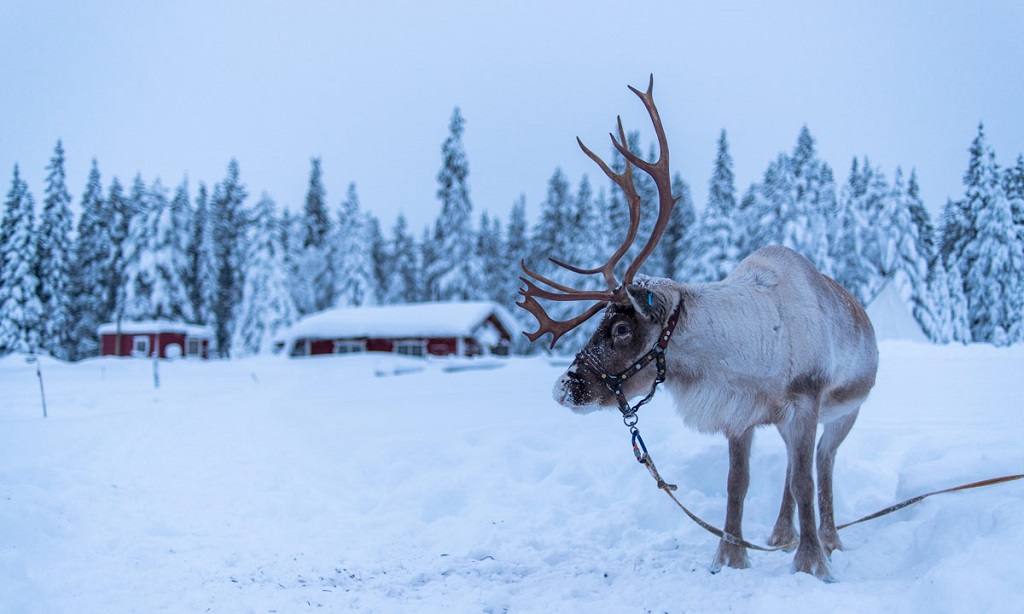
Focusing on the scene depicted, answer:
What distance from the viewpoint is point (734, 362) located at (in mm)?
3711

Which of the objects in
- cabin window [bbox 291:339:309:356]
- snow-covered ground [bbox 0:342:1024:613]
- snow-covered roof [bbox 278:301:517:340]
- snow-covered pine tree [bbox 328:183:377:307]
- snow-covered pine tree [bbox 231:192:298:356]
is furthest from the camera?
snow-covered pine tree [bbox 328:183:377:307]

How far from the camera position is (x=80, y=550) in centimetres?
381

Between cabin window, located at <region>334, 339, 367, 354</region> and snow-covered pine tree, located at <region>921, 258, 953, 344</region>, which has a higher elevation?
snow-covered pine tree, located at <region>921, 258, 953, 344</region>

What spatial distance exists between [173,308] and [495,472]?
35.1 meters

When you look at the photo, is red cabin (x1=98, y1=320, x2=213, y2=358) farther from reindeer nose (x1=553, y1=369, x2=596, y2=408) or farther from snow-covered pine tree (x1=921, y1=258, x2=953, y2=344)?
snow-covered pine tree (x1=921, y1=258, x2=953, y2=344)

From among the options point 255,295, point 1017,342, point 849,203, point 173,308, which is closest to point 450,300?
point 255,295

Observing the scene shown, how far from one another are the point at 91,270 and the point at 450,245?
19016mm

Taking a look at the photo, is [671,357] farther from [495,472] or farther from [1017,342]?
[1017,342]

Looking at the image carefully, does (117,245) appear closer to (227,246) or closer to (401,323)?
(227,246)

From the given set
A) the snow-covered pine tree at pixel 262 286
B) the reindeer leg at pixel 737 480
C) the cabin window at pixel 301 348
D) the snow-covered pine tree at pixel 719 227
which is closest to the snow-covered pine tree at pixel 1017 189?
the reindeer leg at pixel 737 480

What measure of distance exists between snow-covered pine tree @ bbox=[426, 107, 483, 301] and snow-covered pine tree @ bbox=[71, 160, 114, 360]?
57.0 ft

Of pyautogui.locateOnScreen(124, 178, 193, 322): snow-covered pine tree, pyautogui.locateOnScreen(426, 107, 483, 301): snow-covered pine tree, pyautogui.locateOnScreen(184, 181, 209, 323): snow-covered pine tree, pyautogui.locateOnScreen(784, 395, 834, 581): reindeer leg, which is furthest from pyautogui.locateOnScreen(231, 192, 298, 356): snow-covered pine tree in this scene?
pyautogui.locateOnScreen(784, 395, 834, 581): reindeer leg

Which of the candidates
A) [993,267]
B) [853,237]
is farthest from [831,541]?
[853,237]

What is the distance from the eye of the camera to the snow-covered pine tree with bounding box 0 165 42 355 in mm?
6711
